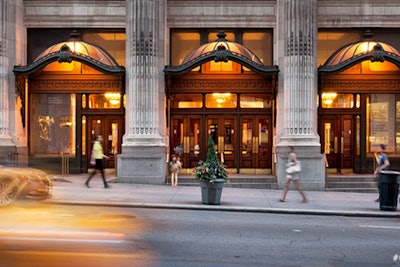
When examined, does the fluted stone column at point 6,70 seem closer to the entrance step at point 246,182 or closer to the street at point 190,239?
the entrance step at point 246,182

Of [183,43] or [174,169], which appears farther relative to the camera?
[183,43]

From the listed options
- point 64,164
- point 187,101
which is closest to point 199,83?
point 187,101

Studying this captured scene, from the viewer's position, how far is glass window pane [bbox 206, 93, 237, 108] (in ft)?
68.5

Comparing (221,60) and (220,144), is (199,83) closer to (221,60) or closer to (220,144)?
(221,60)

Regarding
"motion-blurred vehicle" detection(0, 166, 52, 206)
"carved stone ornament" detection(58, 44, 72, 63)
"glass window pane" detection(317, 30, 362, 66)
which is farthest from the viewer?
"glass window pane" detection(317, 30, 362, 66)

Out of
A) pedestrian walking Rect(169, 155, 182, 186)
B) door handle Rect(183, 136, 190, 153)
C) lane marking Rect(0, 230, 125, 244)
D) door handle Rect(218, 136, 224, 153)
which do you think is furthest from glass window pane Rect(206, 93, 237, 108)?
lane marking Rect(0, 230, 125, 244)

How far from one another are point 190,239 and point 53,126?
1374 centimetres

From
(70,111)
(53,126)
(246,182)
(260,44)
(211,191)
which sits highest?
(260,44)

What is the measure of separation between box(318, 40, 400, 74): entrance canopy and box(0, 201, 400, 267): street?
7.65 metres

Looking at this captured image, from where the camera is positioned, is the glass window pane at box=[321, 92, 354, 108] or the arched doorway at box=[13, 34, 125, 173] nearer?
the arched doorway at box=[13, 34, 125, 173]

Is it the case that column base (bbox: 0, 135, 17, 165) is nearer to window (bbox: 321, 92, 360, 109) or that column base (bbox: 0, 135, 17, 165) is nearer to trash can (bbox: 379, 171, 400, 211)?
window (bbox: 321, 92, 360, 109)

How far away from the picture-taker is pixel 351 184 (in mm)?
19203

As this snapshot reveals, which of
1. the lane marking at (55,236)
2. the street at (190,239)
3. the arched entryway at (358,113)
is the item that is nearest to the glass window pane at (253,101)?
the arched entryway at (358,113)

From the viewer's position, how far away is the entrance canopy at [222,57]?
61.1 feet
